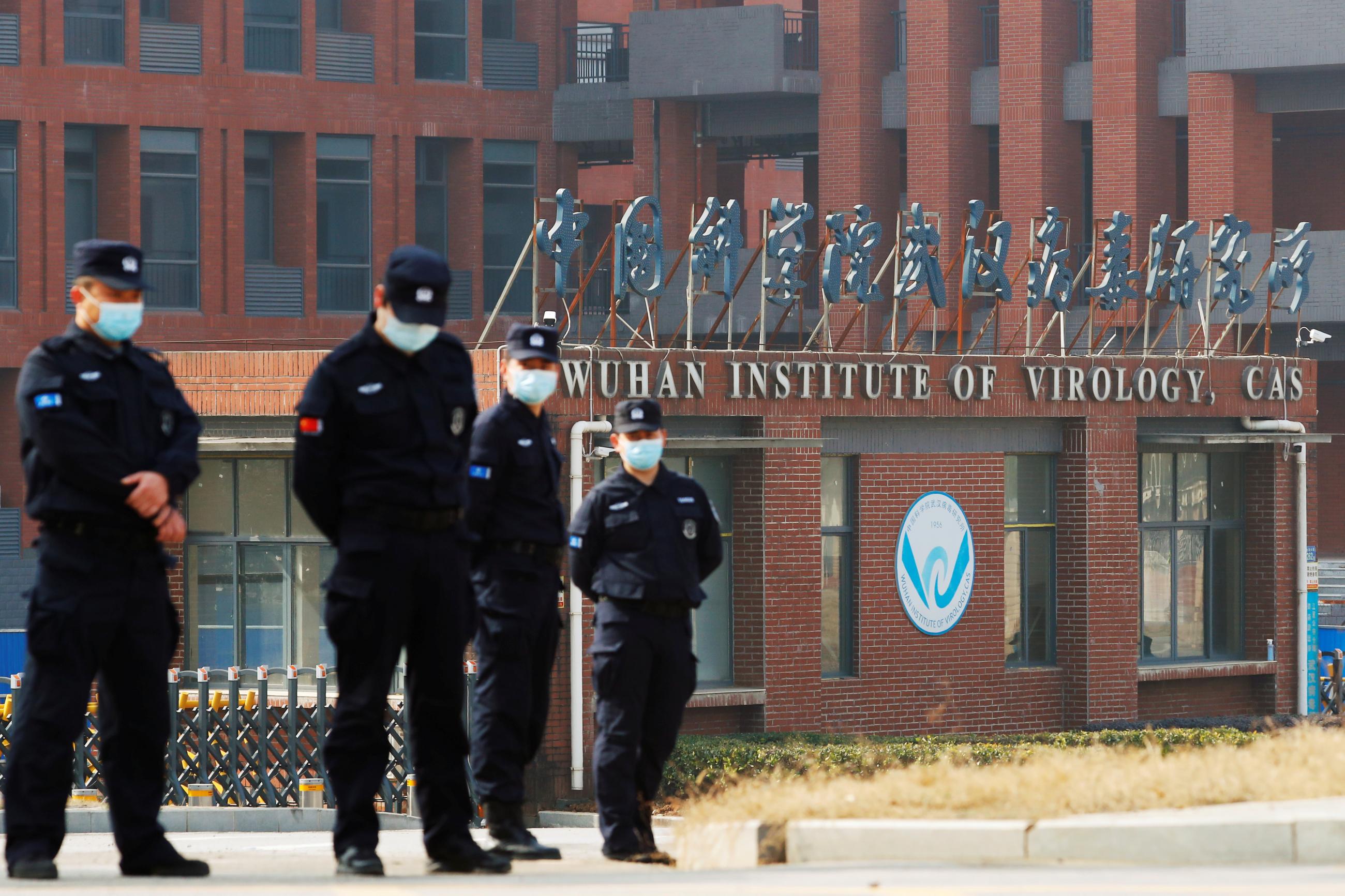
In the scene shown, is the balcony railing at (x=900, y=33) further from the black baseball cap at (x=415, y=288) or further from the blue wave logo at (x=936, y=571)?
the black baseball cap at (x=415, y=288)

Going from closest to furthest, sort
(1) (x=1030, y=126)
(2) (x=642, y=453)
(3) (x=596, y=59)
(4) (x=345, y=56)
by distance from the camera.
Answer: (2) (x=642, y=453) → (1) (x=1030, y=126) → (4) (x=345, y=56) → (3) (x=596, y=59)

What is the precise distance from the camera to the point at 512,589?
29.9 feet

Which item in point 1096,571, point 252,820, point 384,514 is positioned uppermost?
point 384,514

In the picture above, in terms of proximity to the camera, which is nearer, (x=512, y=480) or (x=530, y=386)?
(x=512, y=480)

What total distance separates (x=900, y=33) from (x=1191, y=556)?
20.0 m

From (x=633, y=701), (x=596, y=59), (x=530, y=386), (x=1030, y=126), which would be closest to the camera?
(x=530, y=386)

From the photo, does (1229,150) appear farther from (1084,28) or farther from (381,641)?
(381,641)

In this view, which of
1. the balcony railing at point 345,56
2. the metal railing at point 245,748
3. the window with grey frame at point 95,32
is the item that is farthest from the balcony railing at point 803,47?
the metal railing at point 245,748

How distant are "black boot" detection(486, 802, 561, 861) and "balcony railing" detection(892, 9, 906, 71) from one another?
118 ft

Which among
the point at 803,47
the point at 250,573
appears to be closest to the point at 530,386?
the point at 250,573

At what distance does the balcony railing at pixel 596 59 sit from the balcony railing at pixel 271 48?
6.11m

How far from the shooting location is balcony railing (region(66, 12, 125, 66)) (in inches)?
1576

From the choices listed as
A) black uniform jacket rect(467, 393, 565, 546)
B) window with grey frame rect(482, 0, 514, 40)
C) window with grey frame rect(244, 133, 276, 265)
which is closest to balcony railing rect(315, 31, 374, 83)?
window with grey frame rect(244, 133, 276, 265)

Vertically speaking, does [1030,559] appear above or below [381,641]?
below
